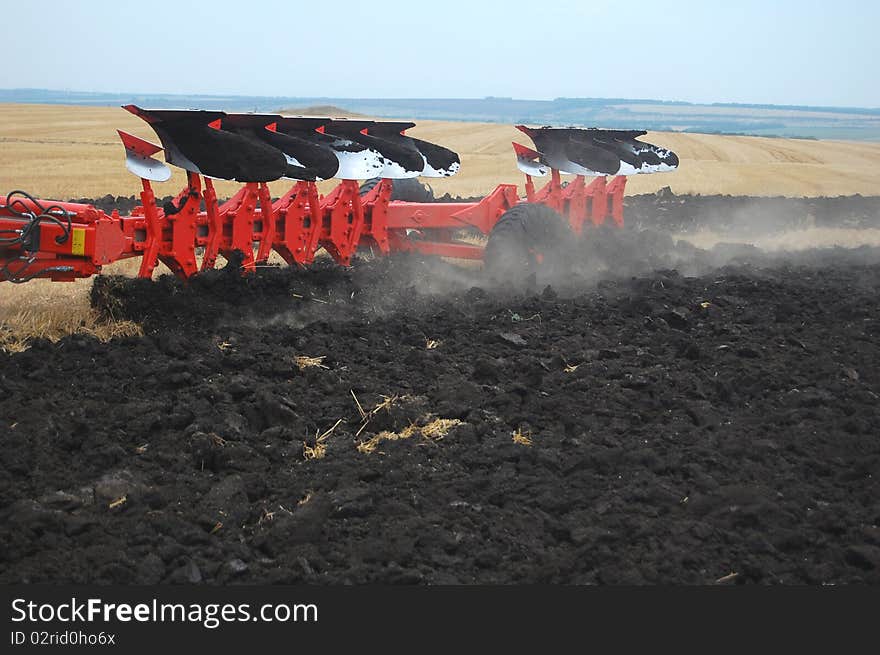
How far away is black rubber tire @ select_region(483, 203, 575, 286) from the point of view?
1030 centimetres

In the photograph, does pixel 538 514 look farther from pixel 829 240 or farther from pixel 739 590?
pixel 829 240

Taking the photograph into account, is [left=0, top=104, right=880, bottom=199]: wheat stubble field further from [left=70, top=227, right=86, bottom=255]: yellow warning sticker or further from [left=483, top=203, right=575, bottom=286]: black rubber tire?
[left=70, top=227, right=86, bottom=255]: yellow warning sticker

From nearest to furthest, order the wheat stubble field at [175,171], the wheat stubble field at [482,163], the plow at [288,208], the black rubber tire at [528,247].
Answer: the plow at [288,208] < the wheat stubble field at [175,171] < the black rubber tire at [528,247] < the wheat stubble field at [482,163]

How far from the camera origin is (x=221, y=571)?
4.04 metres

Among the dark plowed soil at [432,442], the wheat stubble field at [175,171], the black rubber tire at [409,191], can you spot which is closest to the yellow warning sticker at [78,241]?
the dark plowed soil at [432,442]

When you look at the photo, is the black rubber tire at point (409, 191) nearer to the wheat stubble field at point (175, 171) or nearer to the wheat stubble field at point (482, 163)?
the wheat stubble field at point (175, 171)

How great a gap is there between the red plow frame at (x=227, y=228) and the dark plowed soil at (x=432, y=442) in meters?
0.34

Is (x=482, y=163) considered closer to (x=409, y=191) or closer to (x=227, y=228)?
(x=409, y=191)

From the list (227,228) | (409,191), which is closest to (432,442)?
(227,228)

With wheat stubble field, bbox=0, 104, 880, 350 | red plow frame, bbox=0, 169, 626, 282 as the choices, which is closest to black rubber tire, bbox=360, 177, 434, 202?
red plow frame, bbox=0, 169, 626, 282

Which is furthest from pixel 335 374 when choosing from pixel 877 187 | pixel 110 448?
pixel 877 187

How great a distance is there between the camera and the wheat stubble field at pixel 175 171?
7.41m

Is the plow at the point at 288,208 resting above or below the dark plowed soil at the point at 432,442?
above

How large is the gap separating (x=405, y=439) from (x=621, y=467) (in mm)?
1215
